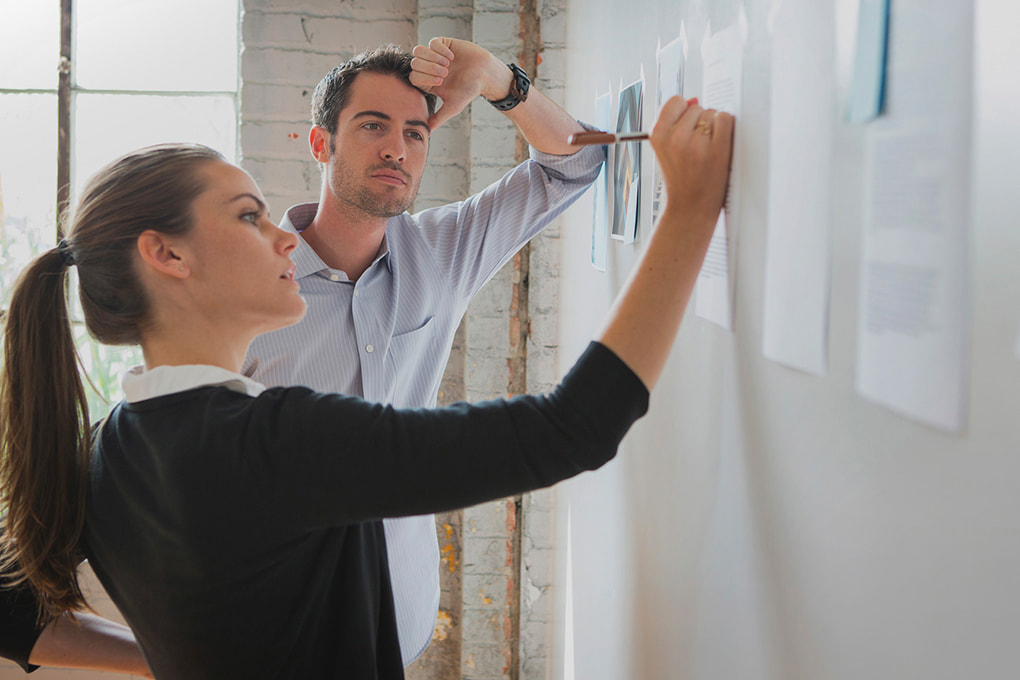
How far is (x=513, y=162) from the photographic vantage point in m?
2.26

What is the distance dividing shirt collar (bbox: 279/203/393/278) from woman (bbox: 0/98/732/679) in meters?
0.39

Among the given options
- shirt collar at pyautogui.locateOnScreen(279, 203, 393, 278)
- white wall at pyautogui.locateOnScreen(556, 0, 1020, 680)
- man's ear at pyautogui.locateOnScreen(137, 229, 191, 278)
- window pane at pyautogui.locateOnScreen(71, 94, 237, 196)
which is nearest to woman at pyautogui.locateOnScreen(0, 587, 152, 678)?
man's ear at pyautogui.locateOnScreen(137, 229, 191, 278)

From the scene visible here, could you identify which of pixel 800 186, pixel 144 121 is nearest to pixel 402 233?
pixel 800 186

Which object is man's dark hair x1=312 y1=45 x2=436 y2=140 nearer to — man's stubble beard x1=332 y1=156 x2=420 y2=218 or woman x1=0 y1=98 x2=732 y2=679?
man's stubble beard x1=332 y1=156 x2=420 y2=218

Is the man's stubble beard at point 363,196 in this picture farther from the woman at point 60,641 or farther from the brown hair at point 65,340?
the woman at point 60,641

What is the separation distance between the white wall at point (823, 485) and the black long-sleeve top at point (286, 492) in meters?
0.15

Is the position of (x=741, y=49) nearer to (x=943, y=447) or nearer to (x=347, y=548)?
(x=943, y=447)

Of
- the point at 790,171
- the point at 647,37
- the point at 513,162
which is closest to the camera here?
the point at 790,171

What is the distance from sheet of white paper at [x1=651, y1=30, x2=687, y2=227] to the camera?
3.21 ft

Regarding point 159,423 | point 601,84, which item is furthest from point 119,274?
point 601,84

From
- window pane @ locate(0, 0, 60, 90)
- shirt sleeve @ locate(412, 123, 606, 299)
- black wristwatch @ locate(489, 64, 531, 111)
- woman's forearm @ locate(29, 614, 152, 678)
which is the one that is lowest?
woman's forearm @ locate(29, 614, 152, 678)

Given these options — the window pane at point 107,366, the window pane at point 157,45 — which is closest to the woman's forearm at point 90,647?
the window pane at point 107,366

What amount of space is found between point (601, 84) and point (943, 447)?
129cm

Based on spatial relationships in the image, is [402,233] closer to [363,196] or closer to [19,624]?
[363,196]
